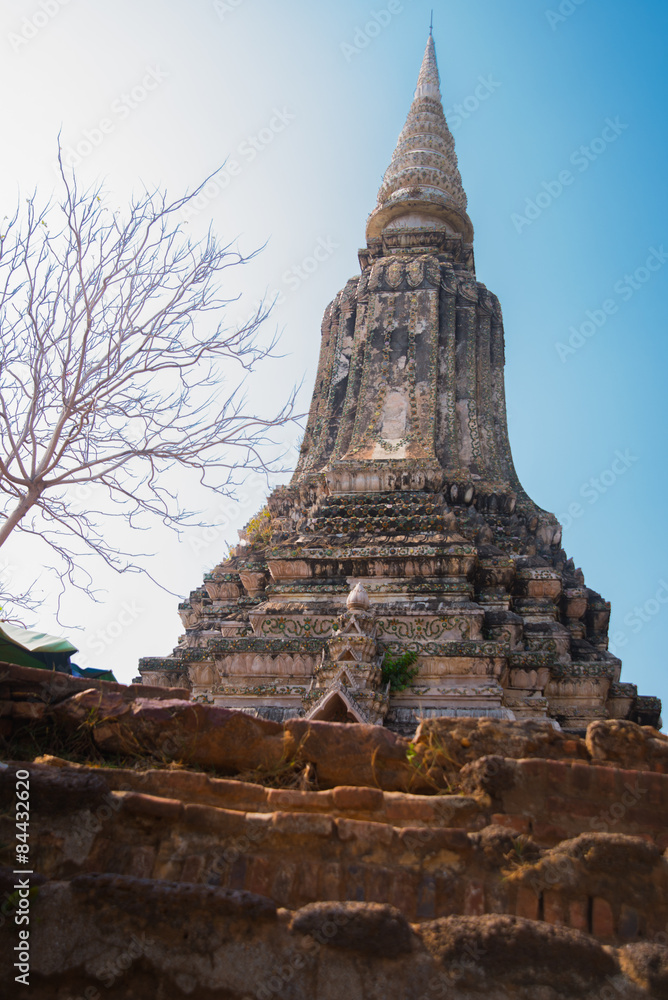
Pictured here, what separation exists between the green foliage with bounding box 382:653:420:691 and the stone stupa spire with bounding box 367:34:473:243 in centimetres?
1282

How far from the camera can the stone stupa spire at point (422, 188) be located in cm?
2130

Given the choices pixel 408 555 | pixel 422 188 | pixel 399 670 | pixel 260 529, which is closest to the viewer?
pixel 399 670

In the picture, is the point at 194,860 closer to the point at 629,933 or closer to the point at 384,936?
the point at 384,936

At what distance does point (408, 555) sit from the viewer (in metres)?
12.4

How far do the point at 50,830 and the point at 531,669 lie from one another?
8506 millimetres

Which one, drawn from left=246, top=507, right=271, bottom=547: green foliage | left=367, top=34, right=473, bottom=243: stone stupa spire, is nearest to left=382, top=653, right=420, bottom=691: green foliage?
left=246, top=507, right=271, bottom=547: green foliage

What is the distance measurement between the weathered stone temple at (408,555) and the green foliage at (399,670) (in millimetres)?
20

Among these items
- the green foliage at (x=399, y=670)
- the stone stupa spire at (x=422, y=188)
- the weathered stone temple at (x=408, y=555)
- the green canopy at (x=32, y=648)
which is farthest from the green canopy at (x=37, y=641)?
the stone stupa spire at (x=422, y=188)

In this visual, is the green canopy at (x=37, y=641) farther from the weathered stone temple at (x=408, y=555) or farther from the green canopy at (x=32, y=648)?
the weathered stone temple at (x=408, y=555)

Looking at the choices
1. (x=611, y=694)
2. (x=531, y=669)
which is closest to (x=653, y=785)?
(x=531, y=669)

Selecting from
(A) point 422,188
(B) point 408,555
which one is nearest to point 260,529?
(B) point 408,555

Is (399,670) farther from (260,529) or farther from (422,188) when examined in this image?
(422,188)

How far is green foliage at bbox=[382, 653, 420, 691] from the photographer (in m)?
10.8

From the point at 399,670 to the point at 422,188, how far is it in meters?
15.0
